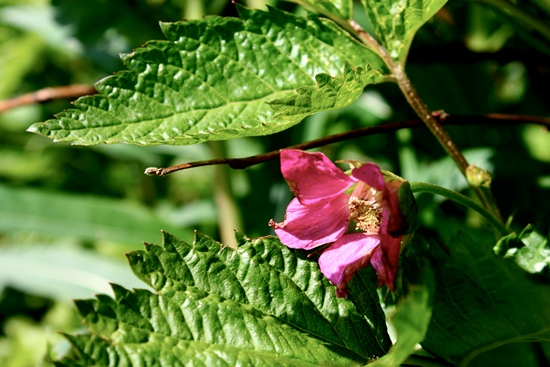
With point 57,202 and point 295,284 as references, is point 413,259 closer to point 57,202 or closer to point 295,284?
point 295,284

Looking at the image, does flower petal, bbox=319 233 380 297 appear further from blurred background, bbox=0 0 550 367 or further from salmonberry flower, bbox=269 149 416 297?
blurred background, bbox=0 0 550 367

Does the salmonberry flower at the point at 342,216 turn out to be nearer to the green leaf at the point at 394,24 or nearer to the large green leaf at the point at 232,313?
the large green leaf at the point at 232,313

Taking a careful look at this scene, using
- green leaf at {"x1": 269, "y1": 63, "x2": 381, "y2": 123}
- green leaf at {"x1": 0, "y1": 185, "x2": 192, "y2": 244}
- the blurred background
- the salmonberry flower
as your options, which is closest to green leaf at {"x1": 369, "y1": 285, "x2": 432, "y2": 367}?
the salmonberry flower

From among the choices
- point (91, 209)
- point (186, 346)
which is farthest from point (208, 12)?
point (186, 346)

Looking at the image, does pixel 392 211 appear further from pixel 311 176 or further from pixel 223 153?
pixel 223 153

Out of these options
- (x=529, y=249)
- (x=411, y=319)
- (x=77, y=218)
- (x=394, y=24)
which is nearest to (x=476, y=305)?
(x=529, y=249)
